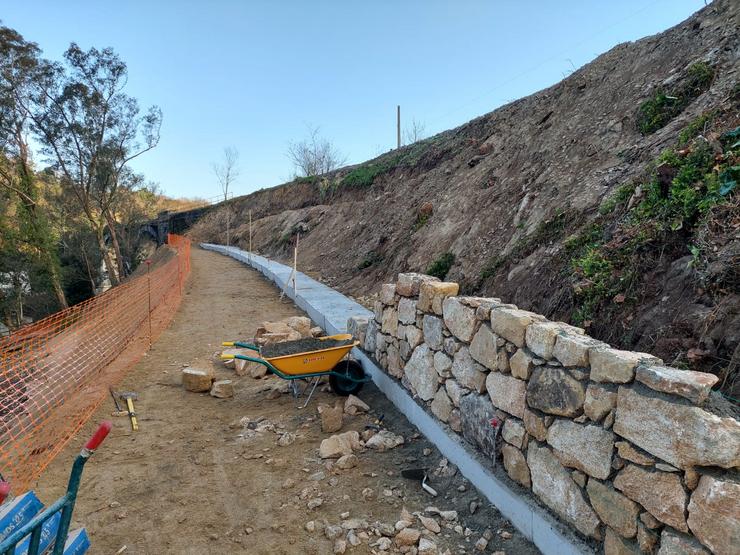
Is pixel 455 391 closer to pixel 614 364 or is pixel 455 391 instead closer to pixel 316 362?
pixel 614 364

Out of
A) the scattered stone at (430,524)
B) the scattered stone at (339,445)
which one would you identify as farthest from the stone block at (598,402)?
the scattered stone at (339,445)

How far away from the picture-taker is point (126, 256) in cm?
3719

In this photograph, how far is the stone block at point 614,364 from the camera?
87.8 inches

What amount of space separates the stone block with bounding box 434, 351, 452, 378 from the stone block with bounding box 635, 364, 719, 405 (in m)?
1.88

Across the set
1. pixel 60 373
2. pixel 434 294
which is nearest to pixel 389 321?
pixel 434 294

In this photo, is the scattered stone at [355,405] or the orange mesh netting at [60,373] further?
the scattered stone at [355,405]

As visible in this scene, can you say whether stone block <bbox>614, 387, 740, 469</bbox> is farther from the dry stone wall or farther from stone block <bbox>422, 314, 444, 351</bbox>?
stone block <bbox>422, 314, 444, 351</bbox>

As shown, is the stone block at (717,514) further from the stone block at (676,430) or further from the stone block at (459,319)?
the stone block at (459,319)

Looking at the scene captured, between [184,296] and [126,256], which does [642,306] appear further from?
[126,256]

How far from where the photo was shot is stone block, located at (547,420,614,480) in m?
2.34

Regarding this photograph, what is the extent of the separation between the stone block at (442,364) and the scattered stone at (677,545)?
79.8 inches

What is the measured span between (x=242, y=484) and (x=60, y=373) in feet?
11.4

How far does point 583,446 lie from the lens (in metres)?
2.47

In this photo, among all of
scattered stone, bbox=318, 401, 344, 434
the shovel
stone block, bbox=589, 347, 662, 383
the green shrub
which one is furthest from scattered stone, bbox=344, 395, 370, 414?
the green shrub
